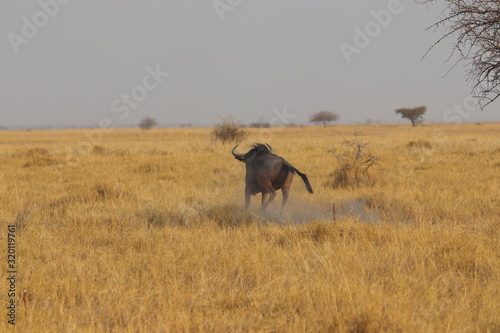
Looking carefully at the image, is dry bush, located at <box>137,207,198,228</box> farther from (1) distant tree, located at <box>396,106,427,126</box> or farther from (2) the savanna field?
(1) distant tree, located at <box>396,106,427,126</box>

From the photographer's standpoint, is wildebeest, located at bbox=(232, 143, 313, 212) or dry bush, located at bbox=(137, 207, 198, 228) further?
wildebeest, located at bbox=(232, 143, 313, 212)

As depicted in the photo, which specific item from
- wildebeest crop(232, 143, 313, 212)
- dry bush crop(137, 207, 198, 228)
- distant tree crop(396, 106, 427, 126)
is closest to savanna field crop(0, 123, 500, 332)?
dry bush crop(137, 207, 198, 228)

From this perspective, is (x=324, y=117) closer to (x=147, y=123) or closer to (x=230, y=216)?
(x=147, y=123)

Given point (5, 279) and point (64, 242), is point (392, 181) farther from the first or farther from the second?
point (5, 279)

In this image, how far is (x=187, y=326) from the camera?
253cm

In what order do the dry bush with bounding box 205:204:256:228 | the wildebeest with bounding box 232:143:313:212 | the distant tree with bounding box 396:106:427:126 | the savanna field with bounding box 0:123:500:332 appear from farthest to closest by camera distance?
the distant tree with bounding box 396:106:427:126, the wildebeest with bounding box 232:143:313:212, the dry bush with bounding box 205:204:256:228, the savanna field with bounding box 0:123:500:332

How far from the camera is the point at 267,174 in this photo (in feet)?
22.0

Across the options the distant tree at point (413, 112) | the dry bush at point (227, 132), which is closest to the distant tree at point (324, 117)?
the distant tree at point (413, 112)

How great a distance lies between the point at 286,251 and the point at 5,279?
8.38 ft

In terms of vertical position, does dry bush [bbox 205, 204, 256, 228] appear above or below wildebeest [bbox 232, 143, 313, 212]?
below

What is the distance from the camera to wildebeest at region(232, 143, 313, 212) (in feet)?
22.0

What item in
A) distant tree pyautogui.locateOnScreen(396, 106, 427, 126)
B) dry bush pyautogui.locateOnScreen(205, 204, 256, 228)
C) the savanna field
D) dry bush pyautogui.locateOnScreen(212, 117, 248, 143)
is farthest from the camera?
distant tree pyautogui.locateOnScreen(396, 106, 427, 126)

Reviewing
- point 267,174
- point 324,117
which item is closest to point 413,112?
point 324,117

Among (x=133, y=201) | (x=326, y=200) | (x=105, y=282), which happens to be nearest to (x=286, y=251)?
(x=105, y=282)
